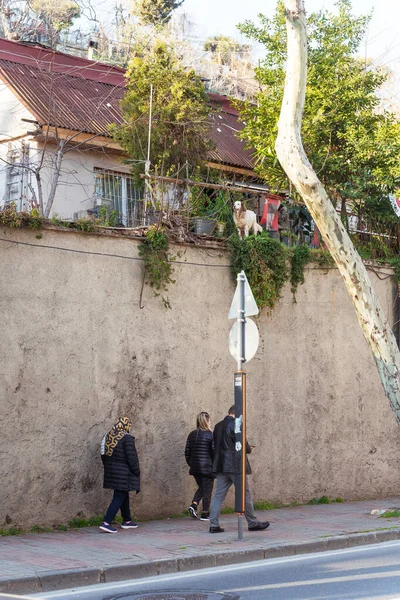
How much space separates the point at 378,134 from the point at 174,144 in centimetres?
425

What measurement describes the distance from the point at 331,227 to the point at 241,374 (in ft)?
12.3

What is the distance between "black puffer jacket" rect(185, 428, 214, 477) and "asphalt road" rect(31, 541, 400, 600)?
9.50 ft

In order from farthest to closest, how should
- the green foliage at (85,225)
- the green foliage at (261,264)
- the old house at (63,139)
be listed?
the old house at (63,139) → the green foliage at (261,264) → the green foliage at (85,225)

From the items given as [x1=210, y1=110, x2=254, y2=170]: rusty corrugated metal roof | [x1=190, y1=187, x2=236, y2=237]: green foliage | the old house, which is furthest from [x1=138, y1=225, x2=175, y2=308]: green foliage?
[x1=210, y1=110, x2=254, y2=170]: rusty corrugated metal roof

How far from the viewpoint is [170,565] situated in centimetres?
930

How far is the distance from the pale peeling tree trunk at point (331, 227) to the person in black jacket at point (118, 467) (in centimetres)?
440

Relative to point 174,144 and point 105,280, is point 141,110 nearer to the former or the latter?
point 174,144

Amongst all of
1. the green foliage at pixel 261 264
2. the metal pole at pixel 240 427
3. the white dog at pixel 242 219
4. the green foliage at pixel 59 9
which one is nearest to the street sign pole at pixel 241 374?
the metal pole at pixel 240 427

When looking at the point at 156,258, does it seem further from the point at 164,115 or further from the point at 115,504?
the point at 164,115

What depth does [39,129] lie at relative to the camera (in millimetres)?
17938

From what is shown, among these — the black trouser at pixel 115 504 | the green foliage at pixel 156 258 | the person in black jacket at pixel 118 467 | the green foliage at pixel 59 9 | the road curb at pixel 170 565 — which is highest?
the green foliage at pixel 59 9

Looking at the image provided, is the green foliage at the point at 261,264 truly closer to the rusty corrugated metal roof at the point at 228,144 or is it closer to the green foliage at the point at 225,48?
the rusty corrugated metal roof at the point at 228,144

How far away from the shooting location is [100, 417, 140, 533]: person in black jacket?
451 inches

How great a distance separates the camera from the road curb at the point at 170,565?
815cm
